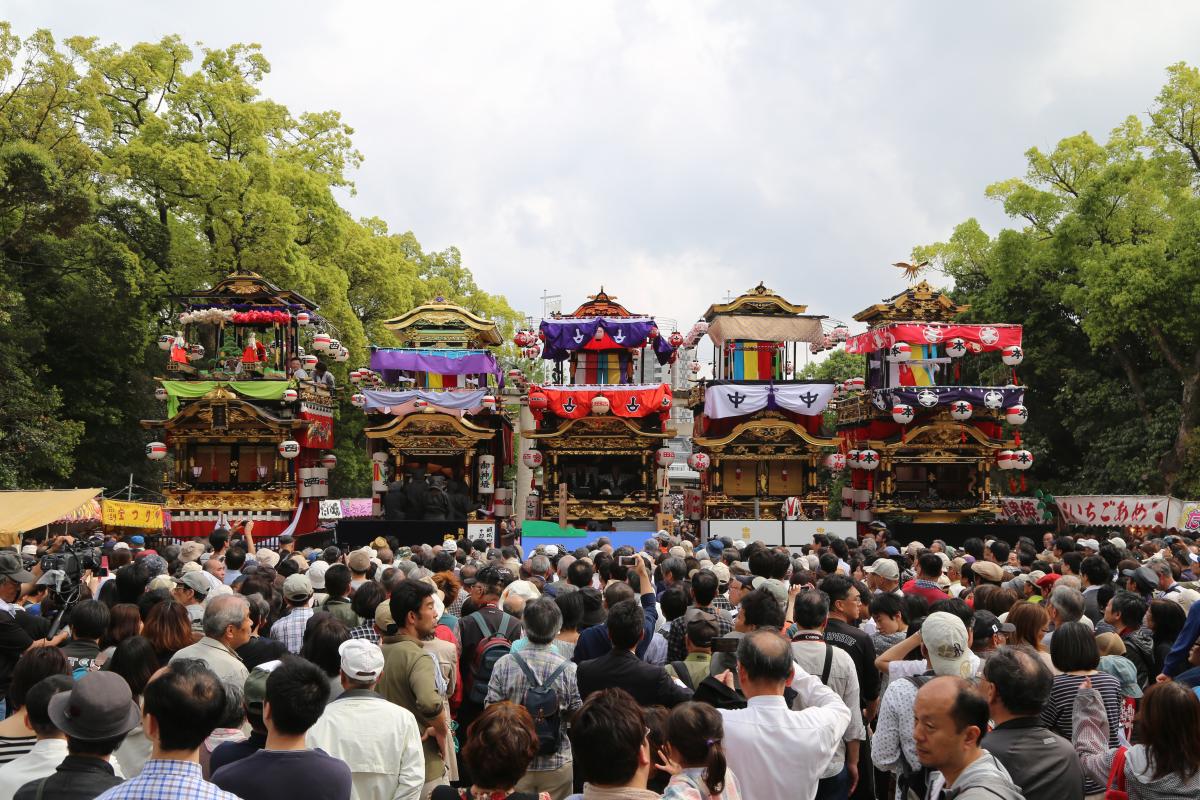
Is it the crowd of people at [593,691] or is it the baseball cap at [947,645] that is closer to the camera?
the crowd of people at [593,691]

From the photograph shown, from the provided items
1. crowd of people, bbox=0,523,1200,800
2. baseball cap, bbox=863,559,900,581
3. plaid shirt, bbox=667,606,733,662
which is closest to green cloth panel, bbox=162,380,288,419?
crowd of people, bbox=0,523,1200,800

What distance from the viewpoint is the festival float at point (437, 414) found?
3003cm

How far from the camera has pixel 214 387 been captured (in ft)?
97.2

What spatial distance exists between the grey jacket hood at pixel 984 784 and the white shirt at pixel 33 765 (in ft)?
11.6

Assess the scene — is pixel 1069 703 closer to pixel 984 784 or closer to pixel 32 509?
pixel 984 784

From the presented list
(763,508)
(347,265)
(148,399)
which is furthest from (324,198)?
(763,508)

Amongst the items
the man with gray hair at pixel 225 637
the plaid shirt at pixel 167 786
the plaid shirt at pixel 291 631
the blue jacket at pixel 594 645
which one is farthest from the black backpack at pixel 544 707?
the plaid shirt at pixel 291 631

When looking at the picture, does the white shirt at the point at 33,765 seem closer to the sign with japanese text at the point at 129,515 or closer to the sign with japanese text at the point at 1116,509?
the sign with japanese text at the point at 129,515

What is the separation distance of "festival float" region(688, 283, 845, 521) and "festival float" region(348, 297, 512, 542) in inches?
272

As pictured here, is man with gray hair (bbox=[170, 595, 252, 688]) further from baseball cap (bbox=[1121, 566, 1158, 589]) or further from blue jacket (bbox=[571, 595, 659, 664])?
baseball cap (bbox=[1121, 566, 1158, 589])

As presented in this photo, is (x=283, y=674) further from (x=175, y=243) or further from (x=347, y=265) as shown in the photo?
(x=347, y=265)

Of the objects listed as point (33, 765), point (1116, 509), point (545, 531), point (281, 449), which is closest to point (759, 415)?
point (545, 531)

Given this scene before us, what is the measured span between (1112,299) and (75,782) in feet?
102

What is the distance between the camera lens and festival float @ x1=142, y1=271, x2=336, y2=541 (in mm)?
29625
